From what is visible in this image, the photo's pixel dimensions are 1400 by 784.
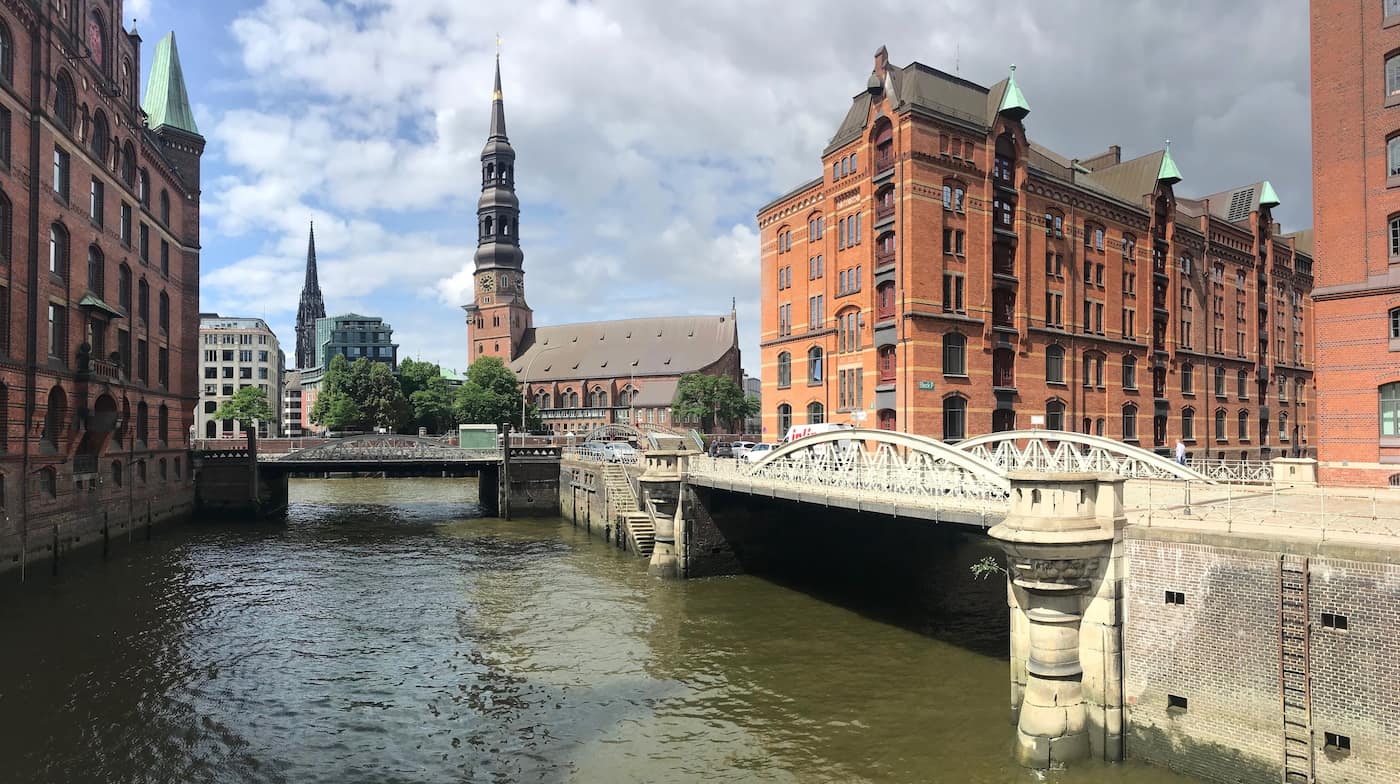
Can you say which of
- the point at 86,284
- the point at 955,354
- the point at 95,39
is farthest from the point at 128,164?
the point at 955,354

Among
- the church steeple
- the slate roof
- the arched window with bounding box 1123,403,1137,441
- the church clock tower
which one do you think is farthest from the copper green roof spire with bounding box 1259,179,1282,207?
the church steeple

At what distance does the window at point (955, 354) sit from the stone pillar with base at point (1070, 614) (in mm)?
27092

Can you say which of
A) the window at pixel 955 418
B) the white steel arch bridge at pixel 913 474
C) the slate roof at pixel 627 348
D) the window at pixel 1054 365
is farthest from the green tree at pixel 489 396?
the white steel arch bridge at pixel 913 474

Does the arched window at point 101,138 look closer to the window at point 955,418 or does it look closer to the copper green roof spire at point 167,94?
the copper green roof spire at point 167,94

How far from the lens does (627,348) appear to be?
120 metres

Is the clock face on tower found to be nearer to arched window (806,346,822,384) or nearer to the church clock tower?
arched window (806,346,822,384)

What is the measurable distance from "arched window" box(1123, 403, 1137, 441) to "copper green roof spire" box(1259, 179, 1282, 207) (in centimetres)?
2179

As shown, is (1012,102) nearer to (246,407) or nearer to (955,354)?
(955,354)

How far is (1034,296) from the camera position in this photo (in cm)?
4325

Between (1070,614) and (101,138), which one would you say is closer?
(1070,614)

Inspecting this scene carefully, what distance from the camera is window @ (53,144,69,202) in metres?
30.4

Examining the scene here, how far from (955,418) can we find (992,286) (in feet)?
24.3

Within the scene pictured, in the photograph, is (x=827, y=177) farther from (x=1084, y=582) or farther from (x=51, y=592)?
(x=51, y=592)

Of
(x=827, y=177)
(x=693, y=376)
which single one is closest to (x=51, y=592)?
(x=827, y=177)
